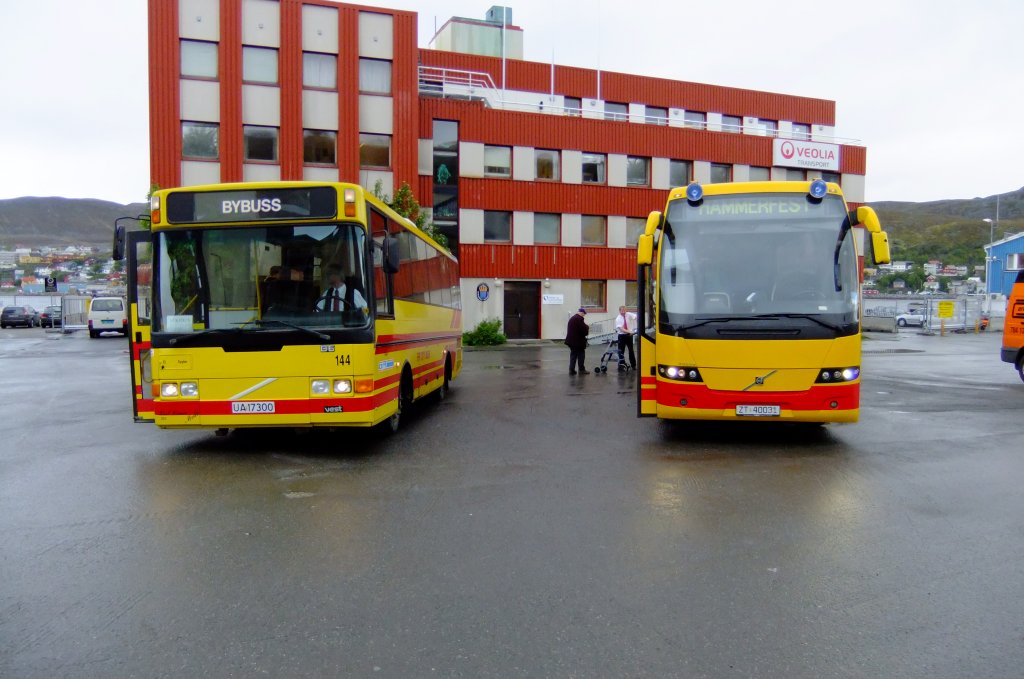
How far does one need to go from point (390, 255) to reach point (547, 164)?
3116cm

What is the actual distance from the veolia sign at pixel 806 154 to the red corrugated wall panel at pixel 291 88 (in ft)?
81.3

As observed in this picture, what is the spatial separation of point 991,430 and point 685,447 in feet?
14.5

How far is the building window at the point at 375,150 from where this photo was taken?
3441cm

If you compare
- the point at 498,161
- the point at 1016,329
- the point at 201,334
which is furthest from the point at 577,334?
the point at 498,161

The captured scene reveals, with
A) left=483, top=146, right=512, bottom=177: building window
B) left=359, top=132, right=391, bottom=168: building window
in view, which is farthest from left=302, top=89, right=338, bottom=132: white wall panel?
left=483, top=146, right=512, bottom=177: building window

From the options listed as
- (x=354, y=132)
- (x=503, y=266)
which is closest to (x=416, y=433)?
(x=354, y=132)

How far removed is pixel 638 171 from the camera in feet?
134

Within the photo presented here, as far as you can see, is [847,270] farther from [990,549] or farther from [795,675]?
[795,675]

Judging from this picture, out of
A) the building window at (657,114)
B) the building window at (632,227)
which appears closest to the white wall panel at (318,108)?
the building window at (632,227)

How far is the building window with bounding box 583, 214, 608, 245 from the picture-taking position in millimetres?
40094

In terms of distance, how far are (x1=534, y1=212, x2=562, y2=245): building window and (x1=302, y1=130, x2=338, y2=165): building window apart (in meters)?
10.3

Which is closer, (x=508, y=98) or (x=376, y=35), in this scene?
(x=376, y=35)

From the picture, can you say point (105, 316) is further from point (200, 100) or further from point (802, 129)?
point (802, 129)

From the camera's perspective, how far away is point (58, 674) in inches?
142
